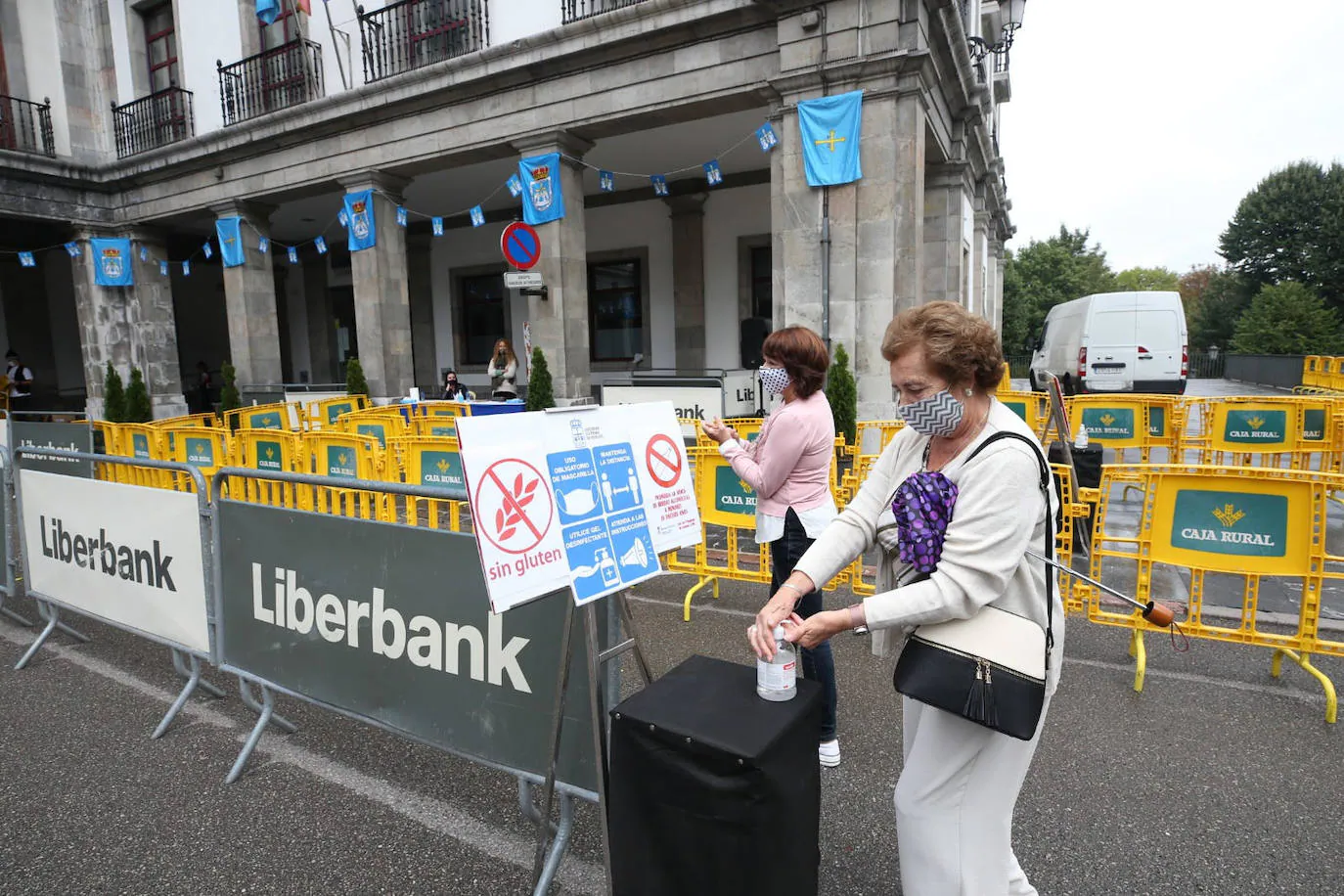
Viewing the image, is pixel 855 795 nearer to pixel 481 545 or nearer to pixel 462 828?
pixel 462 828

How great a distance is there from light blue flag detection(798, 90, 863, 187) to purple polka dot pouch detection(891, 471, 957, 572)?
9469 millimetres

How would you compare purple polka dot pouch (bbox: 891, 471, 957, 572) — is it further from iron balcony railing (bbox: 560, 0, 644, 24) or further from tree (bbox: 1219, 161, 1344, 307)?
tree (bbox: 1219, 161, 1344, 307)

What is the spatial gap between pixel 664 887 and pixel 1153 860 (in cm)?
196

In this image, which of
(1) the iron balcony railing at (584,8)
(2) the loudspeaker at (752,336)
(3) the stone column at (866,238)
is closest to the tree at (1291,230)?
(2) the loudspeaker at (752,336)

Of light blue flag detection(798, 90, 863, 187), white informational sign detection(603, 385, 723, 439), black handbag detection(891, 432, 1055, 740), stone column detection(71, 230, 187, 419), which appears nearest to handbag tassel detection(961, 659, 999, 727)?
black handbag detection(891, 432, 1055, 740)

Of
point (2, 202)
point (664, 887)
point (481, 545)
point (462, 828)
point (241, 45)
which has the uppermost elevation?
point (241, 45)

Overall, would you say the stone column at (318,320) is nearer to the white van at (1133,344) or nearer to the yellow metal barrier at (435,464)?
the yellow metal barrier at (435,464)

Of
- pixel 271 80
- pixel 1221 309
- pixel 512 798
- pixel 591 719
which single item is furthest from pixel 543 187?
pixel 1221 309

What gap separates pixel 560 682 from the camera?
2.49 meters

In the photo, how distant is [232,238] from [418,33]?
7316 millimetres

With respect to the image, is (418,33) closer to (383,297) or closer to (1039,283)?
(383,297)

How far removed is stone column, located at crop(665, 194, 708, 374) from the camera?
60.1 feet

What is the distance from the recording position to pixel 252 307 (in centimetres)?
1864

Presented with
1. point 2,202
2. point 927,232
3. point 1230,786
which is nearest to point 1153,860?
point 1230,786
